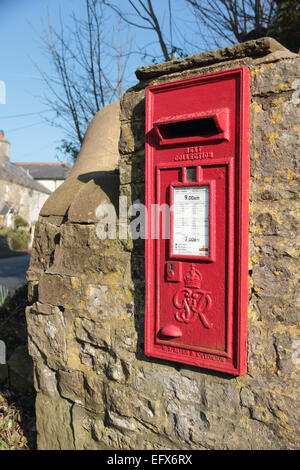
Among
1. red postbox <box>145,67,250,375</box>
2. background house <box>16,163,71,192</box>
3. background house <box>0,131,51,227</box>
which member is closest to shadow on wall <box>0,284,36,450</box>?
A: red postbox <box>145,67,250,375</box>

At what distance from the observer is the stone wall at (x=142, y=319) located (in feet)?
5.79

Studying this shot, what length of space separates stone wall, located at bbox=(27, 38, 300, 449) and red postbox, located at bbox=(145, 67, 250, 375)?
3.6 inches

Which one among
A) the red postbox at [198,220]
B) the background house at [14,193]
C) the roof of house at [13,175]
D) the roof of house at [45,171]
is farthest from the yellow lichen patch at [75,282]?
the roof of house at [45,171]

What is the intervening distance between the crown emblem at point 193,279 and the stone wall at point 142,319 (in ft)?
0.82

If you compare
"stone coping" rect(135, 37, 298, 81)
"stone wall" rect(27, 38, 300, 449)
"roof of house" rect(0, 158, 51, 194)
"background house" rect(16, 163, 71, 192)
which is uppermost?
"background house" rect(16, 163, 71, 192)

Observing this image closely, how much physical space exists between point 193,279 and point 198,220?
0.29 metres

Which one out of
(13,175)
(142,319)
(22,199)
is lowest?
(142,319)

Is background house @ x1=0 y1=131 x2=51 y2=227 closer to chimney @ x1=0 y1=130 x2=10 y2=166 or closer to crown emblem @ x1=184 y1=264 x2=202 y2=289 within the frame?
chimney @ x1=0 y1=130 x2=10 y2=166

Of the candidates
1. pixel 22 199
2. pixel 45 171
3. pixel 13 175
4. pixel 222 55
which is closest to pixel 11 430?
pixel 222 55

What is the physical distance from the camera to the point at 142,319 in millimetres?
2178

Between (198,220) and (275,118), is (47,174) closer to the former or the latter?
(198,220)

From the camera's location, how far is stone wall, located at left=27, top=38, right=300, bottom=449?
1.76m

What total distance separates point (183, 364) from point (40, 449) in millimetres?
1302

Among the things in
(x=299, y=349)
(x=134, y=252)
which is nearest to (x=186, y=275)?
(x=134, y=252)
